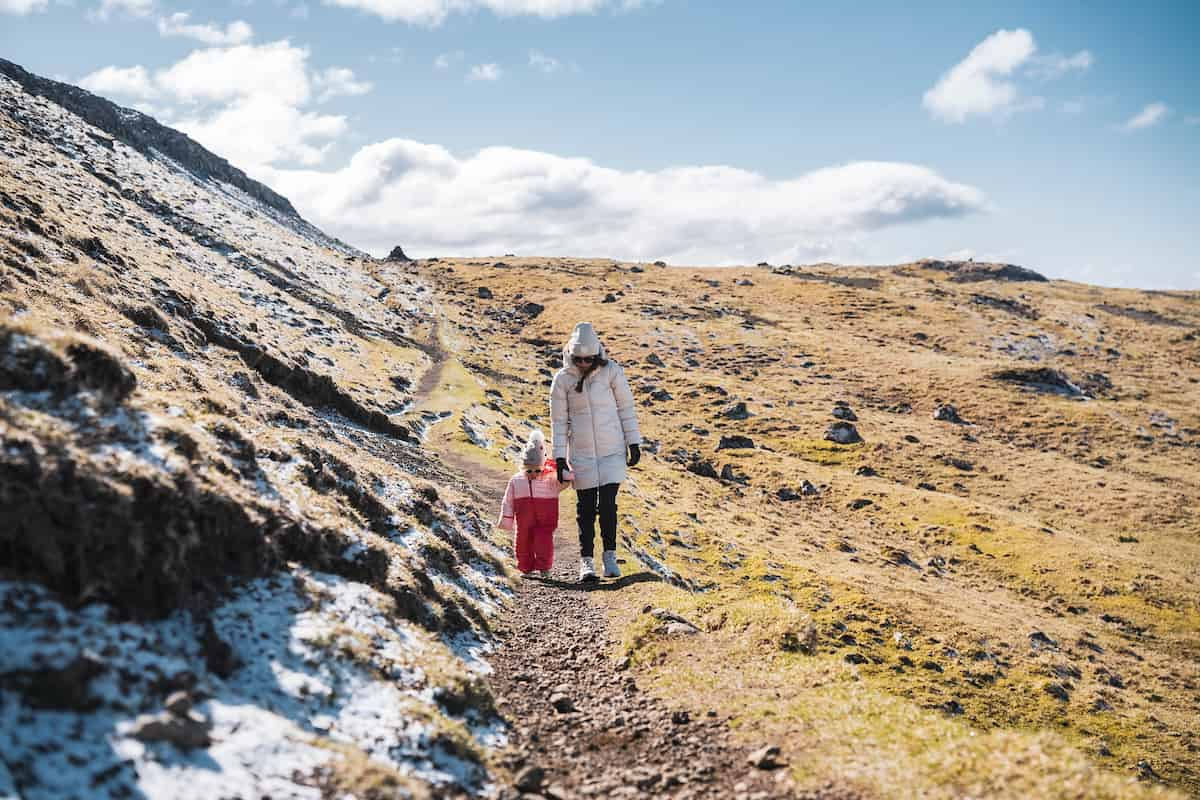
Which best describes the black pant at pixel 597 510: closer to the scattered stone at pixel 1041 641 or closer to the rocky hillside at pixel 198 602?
the rocky hillside at pixel 198 602

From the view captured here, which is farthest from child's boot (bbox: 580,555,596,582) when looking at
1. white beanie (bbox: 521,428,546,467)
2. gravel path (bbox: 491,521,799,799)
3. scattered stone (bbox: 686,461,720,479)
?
scattered stone (bbox: 686,461,720,479)

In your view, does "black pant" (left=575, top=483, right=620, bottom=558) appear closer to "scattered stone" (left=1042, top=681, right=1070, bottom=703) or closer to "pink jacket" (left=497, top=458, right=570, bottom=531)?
"pink jacket" (left=497, top=458, right=570, bottom=531)

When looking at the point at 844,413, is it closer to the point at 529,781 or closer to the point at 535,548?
the point at 535,548

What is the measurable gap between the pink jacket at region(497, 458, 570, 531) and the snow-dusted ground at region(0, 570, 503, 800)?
287 inches

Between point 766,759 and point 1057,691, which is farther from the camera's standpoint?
point 1057,691

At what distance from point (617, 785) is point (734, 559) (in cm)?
3452

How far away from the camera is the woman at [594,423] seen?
14.9 metres

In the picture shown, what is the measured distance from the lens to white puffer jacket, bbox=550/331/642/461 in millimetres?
14945

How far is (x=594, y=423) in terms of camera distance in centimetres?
1504

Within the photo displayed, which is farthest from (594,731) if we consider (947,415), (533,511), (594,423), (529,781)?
(947,415)

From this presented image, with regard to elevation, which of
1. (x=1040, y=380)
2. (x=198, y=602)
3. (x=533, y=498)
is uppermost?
(x=1040, y=380)

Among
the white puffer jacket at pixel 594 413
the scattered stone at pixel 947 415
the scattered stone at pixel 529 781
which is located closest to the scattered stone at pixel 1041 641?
the white puffer jacket at pixel 594 413

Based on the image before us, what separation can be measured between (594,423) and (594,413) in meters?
0.23

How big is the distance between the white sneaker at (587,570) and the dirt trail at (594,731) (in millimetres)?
2513
